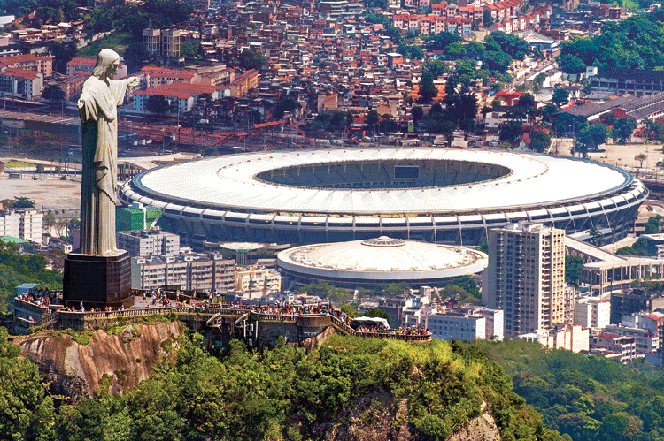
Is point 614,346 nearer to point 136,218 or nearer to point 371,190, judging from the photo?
point 371,190

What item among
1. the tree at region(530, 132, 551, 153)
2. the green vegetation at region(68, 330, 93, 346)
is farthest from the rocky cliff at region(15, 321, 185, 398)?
the tree at region(530, 132, 551, 153)

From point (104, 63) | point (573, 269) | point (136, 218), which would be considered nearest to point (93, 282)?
point (104, 63)

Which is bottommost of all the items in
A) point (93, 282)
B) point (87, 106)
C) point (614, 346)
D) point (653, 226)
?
point (614, 346)

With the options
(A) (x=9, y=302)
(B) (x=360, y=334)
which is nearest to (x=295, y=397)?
(B) (x=360, y=334)

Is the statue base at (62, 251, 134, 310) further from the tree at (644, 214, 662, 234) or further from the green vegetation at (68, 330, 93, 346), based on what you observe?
the tree at (644, 214, 662, 234)

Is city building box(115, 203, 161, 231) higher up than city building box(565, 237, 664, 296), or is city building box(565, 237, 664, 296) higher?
city building box(115, 203, 161, 231)

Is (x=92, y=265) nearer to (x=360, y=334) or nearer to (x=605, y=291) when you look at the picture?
(x=360, y=334)

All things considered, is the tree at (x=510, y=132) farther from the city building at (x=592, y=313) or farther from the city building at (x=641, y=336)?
the city building at (x=641, y=336)
